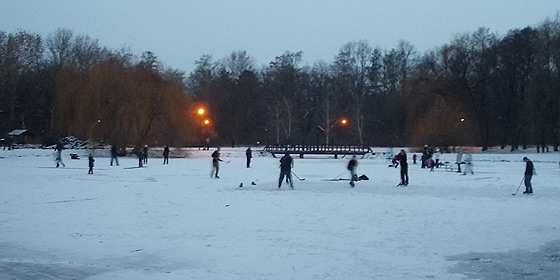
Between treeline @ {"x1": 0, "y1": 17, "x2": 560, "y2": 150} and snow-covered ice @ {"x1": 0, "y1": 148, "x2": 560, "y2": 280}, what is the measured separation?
26284 millimetres

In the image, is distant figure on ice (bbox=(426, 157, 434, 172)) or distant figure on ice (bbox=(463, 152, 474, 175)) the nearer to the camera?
distant figure on ice (bbox=(463, 152, 474, 175))

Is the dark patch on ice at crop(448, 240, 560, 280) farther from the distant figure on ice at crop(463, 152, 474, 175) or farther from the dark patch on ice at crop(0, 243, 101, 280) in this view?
the distant figure on ice at crop(463, 152, 474, 175)

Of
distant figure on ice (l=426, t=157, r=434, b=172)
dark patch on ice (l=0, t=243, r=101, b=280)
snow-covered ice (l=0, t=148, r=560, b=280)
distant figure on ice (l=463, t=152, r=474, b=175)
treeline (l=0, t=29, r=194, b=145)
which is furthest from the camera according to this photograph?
treeline (l=0, t=29, r=194, b=145)

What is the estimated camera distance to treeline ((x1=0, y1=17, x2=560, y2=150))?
4612cm

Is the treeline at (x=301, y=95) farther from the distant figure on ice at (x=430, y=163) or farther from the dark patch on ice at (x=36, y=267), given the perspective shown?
the dark patch on ice at (x=36, y=267)

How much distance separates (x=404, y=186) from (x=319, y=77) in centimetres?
6382

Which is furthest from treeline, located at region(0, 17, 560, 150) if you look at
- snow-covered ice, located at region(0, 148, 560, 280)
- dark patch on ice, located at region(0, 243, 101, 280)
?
dark patch on ice, located at region(0, 243, 101, 280)

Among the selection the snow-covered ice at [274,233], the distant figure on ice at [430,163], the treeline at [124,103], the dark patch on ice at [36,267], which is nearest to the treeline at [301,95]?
the treeline at [124,103]

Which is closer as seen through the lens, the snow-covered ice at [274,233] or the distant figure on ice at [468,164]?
the snow-covered ice at [274,233]

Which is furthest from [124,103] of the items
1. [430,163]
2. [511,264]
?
[511,264]

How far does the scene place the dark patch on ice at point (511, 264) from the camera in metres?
8.30

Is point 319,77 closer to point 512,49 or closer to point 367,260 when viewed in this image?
point 512,49

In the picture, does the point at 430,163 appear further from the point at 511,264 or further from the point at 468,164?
the point at 511,264

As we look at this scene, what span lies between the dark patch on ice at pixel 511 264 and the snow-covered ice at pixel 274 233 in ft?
0.05
